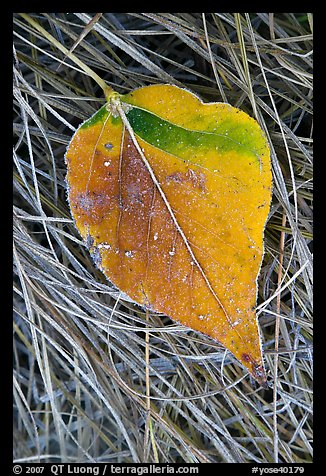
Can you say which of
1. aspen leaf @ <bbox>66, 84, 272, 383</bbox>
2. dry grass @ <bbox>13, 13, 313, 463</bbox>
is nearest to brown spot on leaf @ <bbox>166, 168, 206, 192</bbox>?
aspen leaf @ <bbox>66, 84, 272, 383</bbox>

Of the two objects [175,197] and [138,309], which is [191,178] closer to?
[175,197]

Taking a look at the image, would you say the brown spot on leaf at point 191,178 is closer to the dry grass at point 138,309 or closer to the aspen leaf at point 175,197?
the aspen leaf at point 175,197

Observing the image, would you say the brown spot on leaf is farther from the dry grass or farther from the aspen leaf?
the dry grass

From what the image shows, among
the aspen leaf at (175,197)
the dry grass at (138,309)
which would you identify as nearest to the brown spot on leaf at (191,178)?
the aspen leaf at (175,197)

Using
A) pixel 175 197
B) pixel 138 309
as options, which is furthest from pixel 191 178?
pixel 138 309

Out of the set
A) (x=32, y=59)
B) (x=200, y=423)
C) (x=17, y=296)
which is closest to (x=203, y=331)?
(x=200, y=423)
